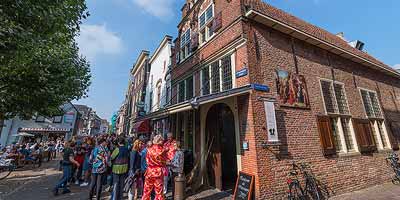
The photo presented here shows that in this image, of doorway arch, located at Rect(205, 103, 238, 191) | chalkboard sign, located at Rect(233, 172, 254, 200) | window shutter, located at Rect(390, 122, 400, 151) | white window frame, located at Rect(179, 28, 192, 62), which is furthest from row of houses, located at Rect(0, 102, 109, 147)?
window shutter, located at Rect(390, 122, 400, 151)

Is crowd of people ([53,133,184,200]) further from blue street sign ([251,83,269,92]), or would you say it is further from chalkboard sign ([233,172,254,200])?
blue street sign ([251,83,269,92])

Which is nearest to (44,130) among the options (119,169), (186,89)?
(186,89)

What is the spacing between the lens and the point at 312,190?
6.37m

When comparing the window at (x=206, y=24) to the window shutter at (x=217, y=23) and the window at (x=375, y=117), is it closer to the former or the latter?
the window shutter at (x=217, y=23)

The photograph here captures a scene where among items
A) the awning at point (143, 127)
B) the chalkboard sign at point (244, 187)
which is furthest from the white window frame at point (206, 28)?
the awning at point (143, 127)

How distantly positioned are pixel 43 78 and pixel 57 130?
23.7 m

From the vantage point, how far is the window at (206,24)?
30.5 ft

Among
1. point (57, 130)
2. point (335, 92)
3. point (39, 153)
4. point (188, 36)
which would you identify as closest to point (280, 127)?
point (335, 92)

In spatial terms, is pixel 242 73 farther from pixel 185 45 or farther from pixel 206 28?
pixel 185 45

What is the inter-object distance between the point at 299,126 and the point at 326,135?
154 centimetres

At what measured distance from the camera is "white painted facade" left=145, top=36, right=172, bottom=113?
47.8ft

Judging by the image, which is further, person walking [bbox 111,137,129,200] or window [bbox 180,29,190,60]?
window [bbox 180,29,190,60]

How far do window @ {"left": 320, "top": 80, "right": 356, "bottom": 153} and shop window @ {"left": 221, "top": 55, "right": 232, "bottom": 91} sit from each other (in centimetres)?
440

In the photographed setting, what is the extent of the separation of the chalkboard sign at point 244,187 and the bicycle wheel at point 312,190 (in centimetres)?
229
